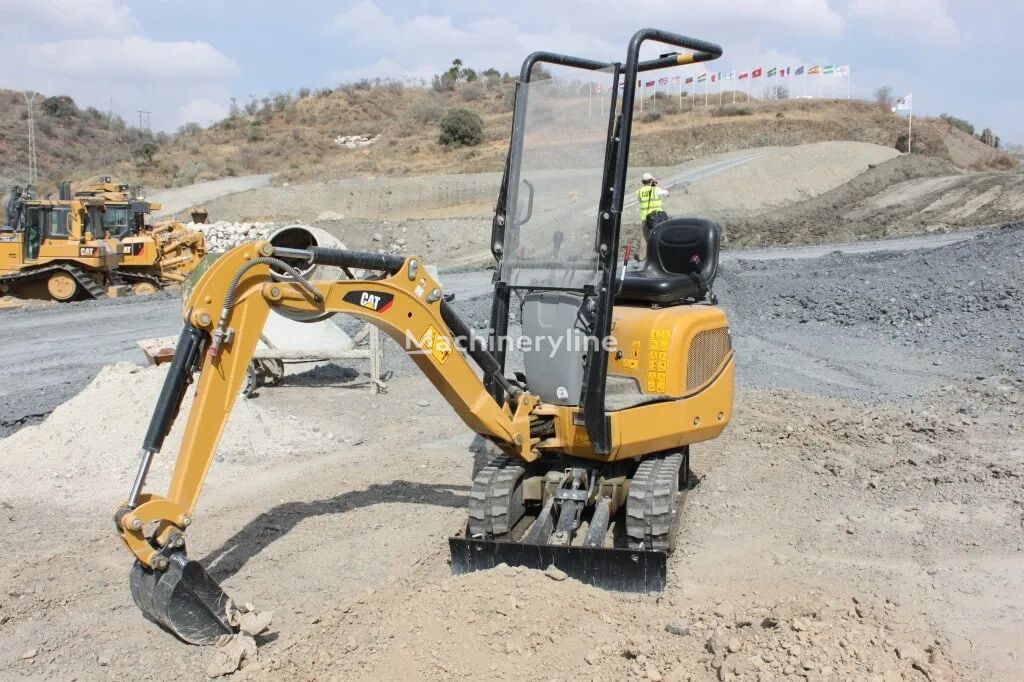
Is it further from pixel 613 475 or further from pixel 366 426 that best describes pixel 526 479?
pixel 366 426

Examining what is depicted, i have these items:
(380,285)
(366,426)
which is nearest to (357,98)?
(366,426)

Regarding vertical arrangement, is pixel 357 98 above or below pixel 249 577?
above

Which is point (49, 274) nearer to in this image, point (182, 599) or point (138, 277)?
point (138, 277)

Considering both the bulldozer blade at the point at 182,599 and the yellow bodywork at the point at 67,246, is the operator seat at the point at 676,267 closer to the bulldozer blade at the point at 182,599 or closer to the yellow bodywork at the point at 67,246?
the bulldozer blade at the point at 182,599

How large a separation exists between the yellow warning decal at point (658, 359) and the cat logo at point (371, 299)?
1570 millimetres

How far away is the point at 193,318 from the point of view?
422 centimetres

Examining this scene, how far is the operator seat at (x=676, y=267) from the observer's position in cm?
596

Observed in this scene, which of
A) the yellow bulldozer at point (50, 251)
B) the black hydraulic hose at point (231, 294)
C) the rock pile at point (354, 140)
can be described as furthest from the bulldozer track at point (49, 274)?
the rock pile at point (354, 140)

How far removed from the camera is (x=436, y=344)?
16.3ft

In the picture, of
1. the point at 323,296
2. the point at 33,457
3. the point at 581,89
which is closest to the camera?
the point at 323,296

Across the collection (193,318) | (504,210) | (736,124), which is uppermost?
(736,124)

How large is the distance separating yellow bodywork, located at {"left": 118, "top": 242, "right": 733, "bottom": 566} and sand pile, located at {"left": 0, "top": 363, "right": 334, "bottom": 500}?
3280 millimetres

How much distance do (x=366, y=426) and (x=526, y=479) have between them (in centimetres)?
356

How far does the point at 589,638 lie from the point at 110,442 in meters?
5.07
